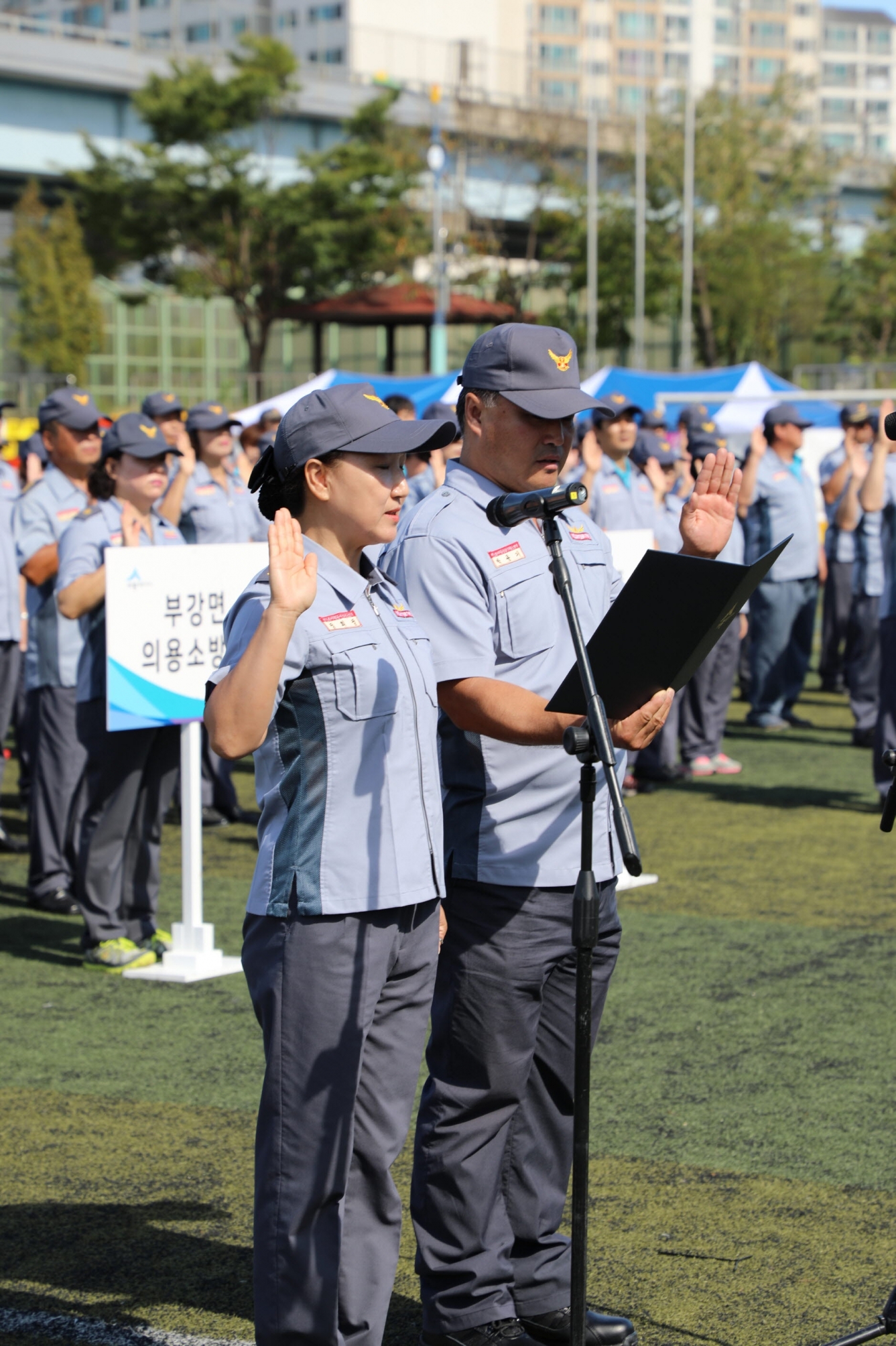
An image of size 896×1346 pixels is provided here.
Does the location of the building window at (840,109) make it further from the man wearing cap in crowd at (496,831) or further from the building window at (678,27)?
the man wearing cap in crowd at (496,831)

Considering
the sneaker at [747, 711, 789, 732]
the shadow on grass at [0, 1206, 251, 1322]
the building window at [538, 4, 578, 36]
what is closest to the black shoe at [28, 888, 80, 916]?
the shadow on grass at [0, 1206, 251, 1322]

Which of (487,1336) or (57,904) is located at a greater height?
(487,1336)

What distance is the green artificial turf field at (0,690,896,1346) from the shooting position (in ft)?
12.5

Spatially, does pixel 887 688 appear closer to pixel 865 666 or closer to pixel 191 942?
pixel 865 666

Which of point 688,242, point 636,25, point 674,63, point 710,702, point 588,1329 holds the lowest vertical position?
point 588,1329

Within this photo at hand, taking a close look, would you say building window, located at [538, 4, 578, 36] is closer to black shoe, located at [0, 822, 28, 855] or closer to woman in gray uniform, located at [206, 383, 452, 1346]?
black shoe, located at [0, 822, 28, 855]

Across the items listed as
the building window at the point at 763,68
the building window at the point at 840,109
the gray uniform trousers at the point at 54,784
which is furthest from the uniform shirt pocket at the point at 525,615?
the building window at the point at 840,109

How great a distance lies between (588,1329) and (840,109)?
14056 centimetres

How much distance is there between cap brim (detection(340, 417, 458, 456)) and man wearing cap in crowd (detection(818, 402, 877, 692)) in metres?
9.22

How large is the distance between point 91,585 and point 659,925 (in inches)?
107

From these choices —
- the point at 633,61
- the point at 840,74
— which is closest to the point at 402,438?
the point at 633,61

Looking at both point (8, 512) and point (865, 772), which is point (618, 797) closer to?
point (8, 512)

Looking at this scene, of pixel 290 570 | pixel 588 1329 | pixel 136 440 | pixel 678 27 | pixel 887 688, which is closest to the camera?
pixel 290 570

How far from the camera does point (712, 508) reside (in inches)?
134
